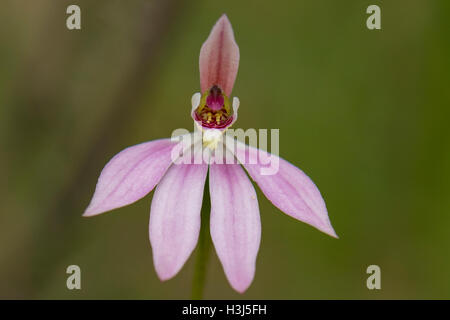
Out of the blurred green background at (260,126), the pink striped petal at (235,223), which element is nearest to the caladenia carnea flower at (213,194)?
the pink striped petal at (235,223)

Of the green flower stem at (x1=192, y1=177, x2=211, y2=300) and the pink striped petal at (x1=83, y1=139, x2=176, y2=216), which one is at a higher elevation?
the pink striped petal at (x1=83, y1=139, x2=176, y2=216)

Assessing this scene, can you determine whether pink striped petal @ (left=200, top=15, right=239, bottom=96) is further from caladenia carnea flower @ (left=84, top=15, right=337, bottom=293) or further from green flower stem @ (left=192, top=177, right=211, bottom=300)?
green flower stem @ (left=192, top=177, right=211, bottom=300)

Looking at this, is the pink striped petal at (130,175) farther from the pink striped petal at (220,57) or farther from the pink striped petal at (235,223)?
the pink striped petal at (220,57)

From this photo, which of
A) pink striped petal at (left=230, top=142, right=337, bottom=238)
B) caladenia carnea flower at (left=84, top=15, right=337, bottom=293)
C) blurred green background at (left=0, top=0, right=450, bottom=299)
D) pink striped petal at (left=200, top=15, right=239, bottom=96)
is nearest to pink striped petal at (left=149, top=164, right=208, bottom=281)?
caladenia carnea flower at (left=84, top=15, right=337, bottom=293)

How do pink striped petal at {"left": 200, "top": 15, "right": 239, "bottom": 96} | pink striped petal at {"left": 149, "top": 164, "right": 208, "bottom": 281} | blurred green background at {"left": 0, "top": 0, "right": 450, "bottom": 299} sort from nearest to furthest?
pink striped petal at {"left": 149, "top": 164, "right": 208, "bottom": 281} < pink striped petal at {"left": 200, "top": 15, "right": 239, "bottom": 96} < blurred green background at {"left": 0, "top": 0, "right": 450, "bottom": 299}

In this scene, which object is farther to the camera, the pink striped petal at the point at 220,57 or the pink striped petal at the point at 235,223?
the pink striped petal at the point at 220,57
